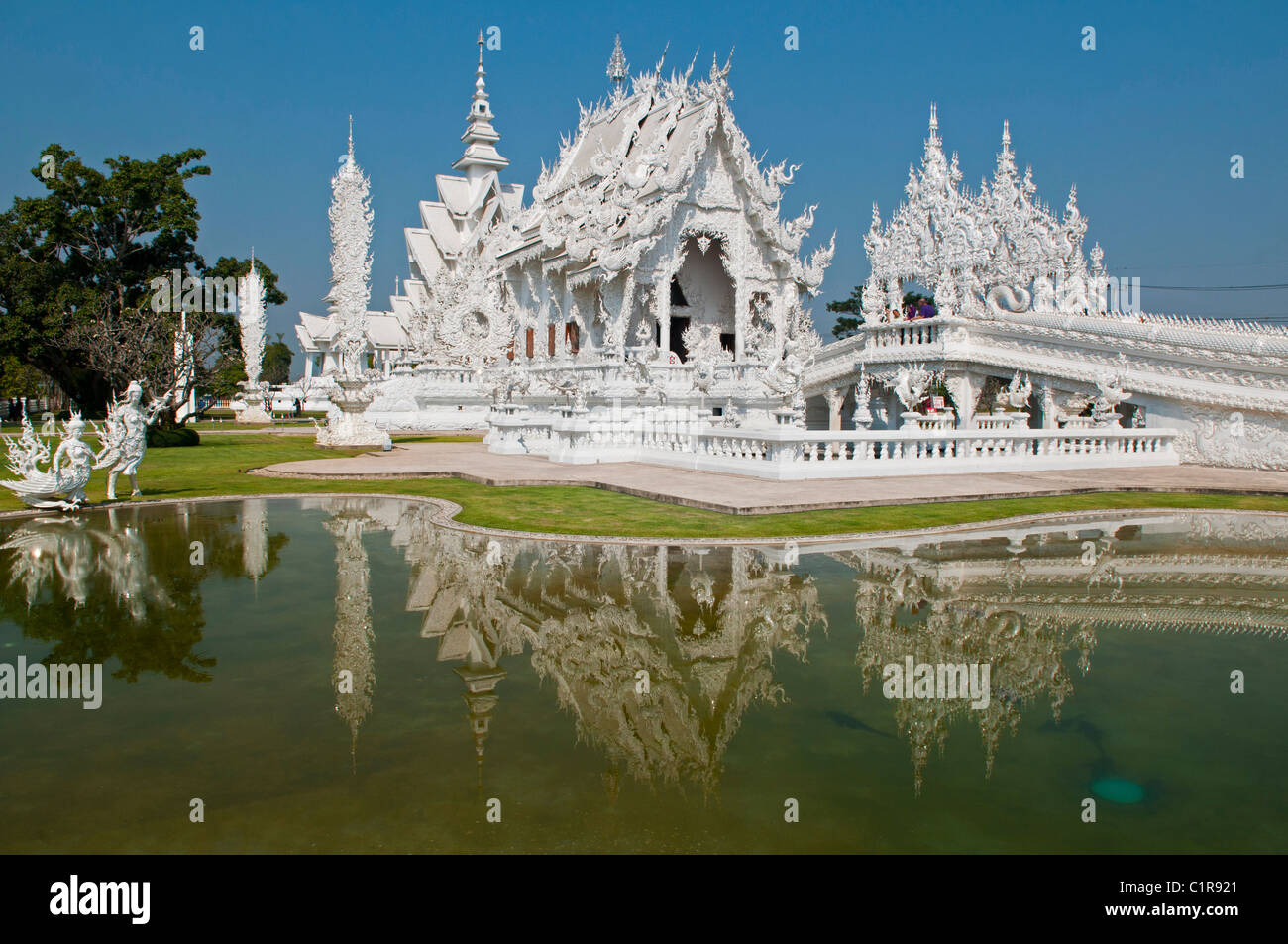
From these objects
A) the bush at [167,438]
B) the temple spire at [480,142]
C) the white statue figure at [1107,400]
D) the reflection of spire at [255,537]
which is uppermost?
the temple spire at [480,142]

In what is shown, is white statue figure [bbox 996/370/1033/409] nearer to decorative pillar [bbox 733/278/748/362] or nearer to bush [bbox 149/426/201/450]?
decorative pillar [bbox 733/278/748/362]

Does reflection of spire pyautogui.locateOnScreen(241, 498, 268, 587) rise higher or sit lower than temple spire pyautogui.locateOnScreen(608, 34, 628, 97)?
lower

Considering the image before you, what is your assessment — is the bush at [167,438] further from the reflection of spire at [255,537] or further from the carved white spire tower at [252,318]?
the carved white spire tower at [252,318]

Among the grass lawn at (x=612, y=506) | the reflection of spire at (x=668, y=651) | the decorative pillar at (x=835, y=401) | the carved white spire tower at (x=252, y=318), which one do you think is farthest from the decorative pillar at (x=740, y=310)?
the carved white spire tower at (x=252, y=318)

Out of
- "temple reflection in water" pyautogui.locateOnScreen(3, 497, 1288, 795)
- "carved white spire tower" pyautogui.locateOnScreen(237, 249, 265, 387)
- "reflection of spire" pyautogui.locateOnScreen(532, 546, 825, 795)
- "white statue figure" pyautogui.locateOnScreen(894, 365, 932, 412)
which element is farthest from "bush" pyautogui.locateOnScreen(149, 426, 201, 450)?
"carved white spire tower" pyautogui.locateOnScreen(237, 249, 265, 387)

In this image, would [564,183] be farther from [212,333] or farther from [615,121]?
[212,333]

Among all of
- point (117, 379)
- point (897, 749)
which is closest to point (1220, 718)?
point (897, 749)

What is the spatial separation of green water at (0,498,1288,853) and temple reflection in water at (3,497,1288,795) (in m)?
0.03

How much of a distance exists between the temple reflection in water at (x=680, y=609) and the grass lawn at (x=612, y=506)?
2.30 ft

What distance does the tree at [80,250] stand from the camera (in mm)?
32688

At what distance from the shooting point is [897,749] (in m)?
4.16

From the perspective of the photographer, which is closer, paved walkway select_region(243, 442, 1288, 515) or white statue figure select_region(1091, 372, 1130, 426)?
paved walkway select_region(243, 442, 1288, 515)

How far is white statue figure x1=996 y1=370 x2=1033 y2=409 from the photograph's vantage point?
2402 centimetres
